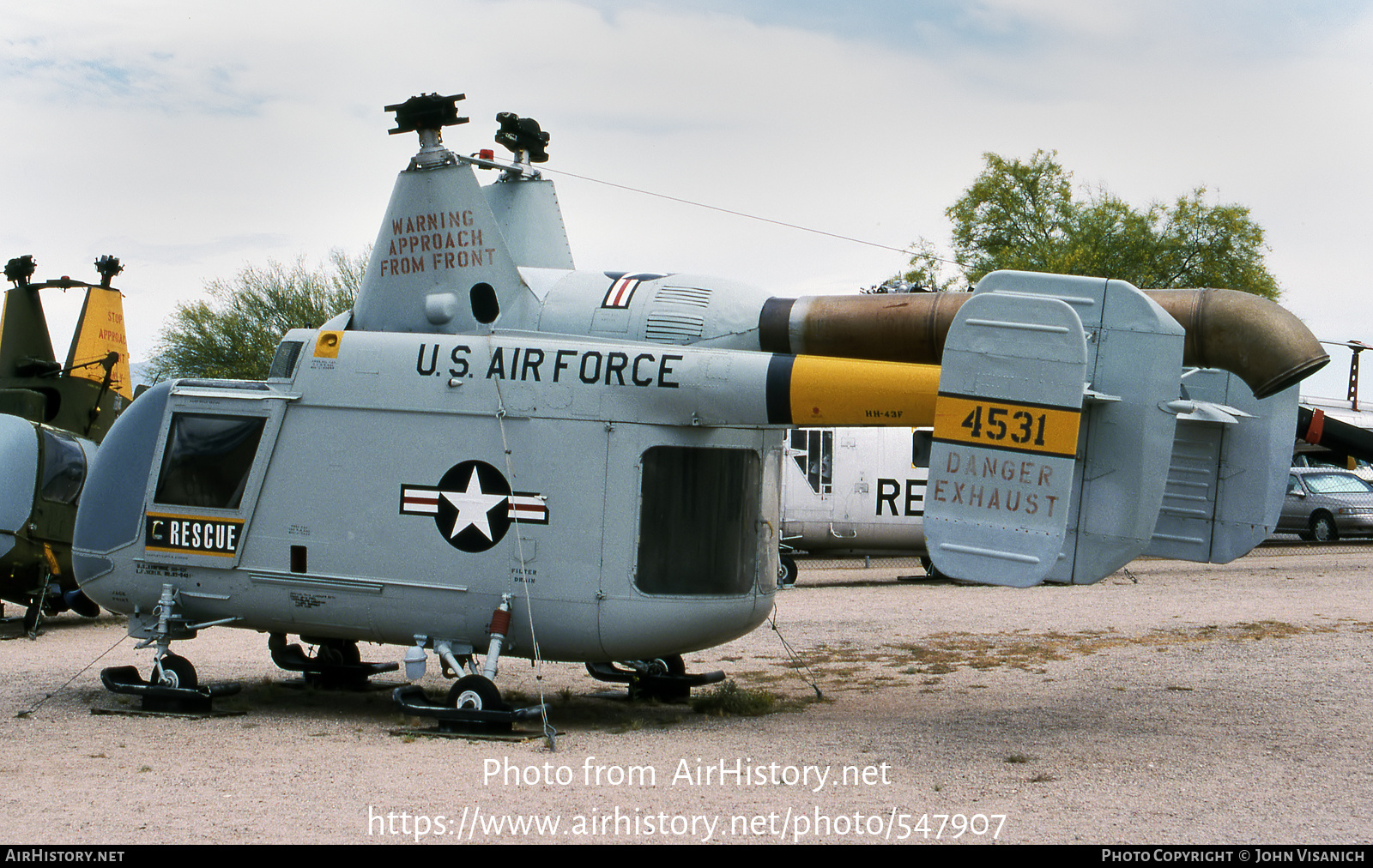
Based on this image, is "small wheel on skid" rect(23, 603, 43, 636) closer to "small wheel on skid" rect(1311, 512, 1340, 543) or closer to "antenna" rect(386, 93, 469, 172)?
"antenna" rect(386, 93, 469, 172)

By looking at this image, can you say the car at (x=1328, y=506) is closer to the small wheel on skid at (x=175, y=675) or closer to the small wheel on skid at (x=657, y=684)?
the small wheel on skid at (x=657, y=684)

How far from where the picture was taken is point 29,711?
8.85m

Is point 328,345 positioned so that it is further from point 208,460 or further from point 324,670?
point 324,670

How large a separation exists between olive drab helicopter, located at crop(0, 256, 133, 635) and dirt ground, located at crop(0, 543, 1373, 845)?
48.6 inches

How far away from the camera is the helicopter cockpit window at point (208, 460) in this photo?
346 inches

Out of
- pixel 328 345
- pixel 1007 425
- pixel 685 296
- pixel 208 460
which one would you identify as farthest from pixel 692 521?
pixel 208 460

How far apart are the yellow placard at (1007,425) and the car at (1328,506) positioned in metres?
19.8

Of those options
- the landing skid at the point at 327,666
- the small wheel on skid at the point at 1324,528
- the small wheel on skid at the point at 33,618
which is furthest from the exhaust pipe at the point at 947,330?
the small wheel on skid at the point at 1324,528

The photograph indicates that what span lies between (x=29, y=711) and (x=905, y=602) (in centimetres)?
1085

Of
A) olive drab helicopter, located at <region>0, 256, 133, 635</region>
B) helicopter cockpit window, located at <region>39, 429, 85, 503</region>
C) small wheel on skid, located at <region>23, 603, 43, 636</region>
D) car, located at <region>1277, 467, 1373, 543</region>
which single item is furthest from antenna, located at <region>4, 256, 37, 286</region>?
car, located at <region>1277, 467, 1373, 543</region>

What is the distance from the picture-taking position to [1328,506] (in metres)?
24.6

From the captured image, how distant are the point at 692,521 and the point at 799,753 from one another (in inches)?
66.5
